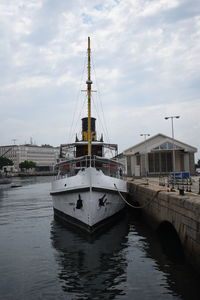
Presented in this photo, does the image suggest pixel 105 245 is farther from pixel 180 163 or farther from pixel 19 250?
pixel 180 163

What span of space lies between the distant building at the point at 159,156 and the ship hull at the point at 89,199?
25.4 m

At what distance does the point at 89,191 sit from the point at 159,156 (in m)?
30.7

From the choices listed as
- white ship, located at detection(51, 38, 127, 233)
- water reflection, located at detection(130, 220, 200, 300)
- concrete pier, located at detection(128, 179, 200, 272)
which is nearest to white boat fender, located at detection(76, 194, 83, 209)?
Answer: white ship, located at detection(51, 38, 127, 233)

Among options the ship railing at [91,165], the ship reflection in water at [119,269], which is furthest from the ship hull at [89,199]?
the ship reflection in water at [119,269]

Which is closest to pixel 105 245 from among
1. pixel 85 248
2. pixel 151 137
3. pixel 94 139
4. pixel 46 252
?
pixel 85 248

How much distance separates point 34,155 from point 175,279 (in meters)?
194

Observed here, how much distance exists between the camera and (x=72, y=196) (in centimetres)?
1877

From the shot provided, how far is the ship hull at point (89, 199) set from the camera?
57.0 ft

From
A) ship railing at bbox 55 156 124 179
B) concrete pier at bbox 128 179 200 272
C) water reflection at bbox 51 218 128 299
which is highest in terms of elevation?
ship railing at bbox 55 156 124 179

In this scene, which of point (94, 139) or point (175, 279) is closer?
point (175, 279)

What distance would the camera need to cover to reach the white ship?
17.5 m

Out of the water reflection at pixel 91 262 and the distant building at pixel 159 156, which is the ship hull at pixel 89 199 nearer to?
the water reflection at pixel 91 262

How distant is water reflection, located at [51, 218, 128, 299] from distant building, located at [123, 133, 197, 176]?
1083 inches

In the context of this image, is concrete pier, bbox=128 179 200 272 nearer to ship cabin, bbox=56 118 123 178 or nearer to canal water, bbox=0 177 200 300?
canal water, bbox=0 177 200 300
